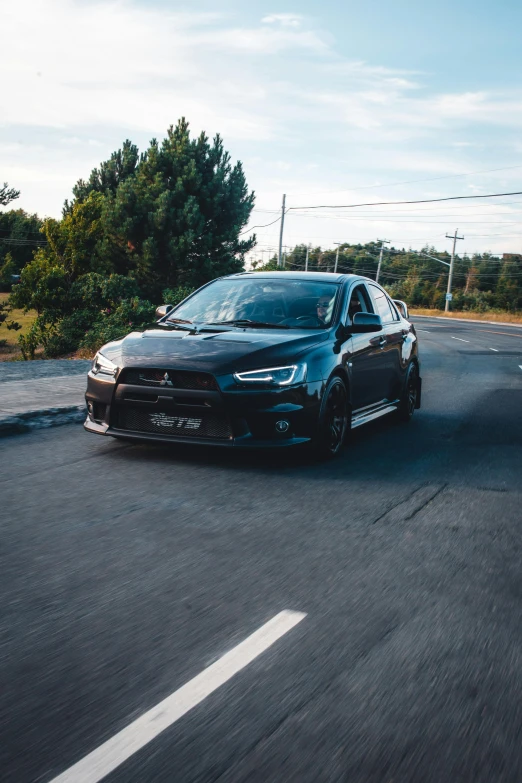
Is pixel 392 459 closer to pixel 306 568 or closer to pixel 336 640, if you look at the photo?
pixel 306 568

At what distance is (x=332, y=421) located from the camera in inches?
287

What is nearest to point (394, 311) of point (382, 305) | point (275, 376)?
point (382, 305)

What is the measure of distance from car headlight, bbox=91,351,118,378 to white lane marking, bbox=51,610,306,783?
3.71 meters

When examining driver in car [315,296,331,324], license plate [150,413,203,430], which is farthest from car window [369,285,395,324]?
license plate [150,413,203,430]

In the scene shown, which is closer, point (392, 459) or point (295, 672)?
point (295, 672)

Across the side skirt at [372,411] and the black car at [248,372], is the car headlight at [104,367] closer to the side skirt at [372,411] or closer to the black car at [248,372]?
the black car at [248,372]

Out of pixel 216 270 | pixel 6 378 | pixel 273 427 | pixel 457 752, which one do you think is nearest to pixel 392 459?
pixel 273 427

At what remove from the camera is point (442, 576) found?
430 centimetres

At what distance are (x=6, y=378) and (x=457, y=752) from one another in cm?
1066

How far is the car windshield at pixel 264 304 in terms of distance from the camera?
307 inches

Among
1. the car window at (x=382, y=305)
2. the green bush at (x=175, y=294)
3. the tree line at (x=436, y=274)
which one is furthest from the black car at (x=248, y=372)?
the tree line at (x=436, y=274)

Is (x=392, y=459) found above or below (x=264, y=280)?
below

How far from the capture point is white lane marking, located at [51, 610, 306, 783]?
7.95ft

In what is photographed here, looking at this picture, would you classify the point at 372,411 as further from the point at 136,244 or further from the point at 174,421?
the point at 136,244
